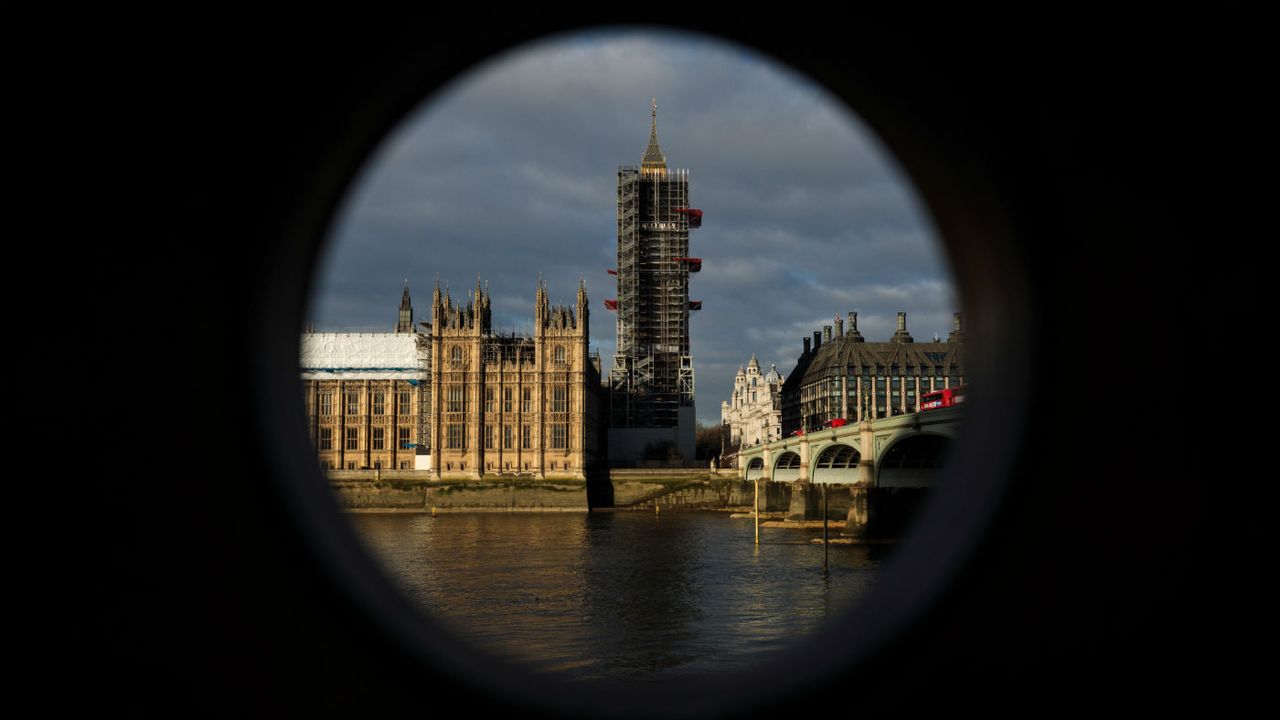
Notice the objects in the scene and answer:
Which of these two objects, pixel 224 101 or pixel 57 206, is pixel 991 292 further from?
pixel 57 206

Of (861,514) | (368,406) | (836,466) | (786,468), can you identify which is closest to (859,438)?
(861,514)

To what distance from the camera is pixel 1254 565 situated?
3.57 meters

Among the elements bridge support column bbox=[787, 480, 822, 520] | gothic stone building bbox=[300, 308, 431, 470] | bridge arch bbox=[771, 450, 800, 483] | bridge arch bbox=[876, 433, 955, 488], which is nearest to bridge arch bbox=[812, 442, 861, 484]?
bridge support column bbox=[787, 480, 822, 520]

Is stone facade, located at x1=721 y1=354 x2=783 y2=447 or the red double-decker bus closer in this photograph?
the red double-decker bus

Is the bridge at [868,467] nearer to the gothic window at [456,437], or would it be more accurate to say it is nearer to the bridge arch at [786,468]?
the bridge arch at [786,468]

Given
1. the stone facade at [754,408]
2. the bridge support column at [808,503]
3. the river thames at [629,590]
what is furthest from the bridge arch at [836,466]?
the stone facade at [754,408]

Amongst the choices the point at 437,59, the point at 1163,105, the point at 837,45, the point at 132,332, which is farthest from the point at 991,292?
the point at 132,332

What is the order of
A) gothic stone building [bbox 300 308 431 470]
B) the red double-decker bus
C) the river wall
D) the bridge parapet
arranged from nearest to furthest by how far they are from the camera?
the bridge parapet, the red double-decker bus, the river wall, gothic stone building [bbox 300 308 431 470]

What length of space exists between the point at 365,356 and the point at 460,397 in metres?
11.9

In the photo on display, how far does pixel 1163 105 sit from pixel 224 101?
13.2 ft

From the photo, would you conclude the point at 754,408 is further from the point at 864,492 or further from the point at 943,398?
the point at 864,492

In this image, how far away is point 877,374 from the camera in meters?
95.9

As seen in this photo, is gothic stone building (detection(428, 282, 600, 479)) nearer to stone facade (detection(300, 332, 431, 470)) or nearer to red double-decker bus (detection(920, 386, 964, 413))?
stone facade (detection(300, 332, 431, 470))

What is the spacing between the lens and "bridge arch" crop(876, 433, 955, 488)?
159 ft
